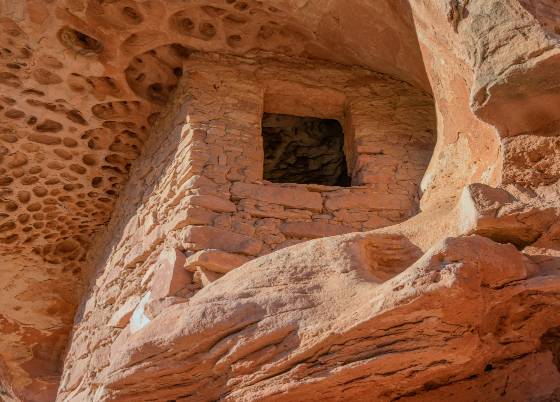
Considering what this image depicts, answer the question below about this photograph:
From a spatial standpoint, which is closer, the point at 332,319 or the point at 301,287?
Answer: the point at 332,319

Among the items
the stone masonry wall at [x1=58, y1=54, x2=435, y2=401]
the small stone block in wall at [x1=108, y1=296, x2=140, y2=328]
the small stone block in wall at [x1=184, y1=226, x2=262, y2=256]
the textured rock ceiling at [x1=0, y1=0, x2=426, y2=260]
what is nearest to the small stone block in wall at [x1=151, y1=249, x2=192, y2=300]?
the stone masonry wall at [x1=58, y1=54, x2=435, y2=401]

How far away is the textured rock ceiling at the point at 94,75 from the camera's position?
4.45m

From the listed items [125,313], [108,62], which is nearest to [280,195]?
[125,313]

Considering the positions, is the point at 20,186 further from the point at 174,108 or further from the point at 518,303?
the point at 518,303

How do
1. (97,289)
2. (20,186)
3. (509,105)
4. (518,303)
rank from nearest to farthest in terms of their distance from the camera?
1. (518,303)
2. (509,105)
3. (97,289)
4. (20,186)

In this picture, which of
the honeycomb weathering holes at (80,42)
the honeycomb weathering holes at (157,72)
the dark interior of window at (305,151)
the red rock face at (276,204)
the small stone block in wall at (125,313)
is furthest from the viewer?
the dark interior of window at (305,151)

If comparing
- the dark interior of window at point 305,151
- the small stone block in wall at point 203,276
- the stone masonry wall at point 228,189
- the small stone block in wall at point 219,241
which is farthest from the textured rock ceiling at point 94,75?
the small stone block in wall at point 203,276

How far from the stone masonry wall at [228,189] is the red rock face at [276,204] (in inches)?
0.7

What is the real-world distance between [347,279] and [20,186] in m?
4.18

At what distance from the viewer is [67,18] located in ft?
14.6

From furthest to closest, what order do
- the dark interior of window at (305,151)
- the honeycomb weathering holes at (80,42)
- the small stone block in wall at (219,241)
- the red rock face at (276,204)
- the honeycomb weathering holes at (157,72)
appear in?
the dark interior of window at (305,151) → the honeycomb weathering holes at (157,72) → the honeycomb weathering holes at (80,42) → the small stone block in wall at (219,241) → the red rock face at (276,204)

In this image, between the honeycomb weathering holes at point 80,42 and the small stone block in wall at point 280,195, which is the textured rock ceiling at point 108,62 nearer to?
the honeycomb weathering holes at point 80,42

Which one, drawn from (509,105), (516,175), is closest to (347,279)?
(516,175)

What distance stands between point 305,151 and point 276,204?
2437 millimetres
